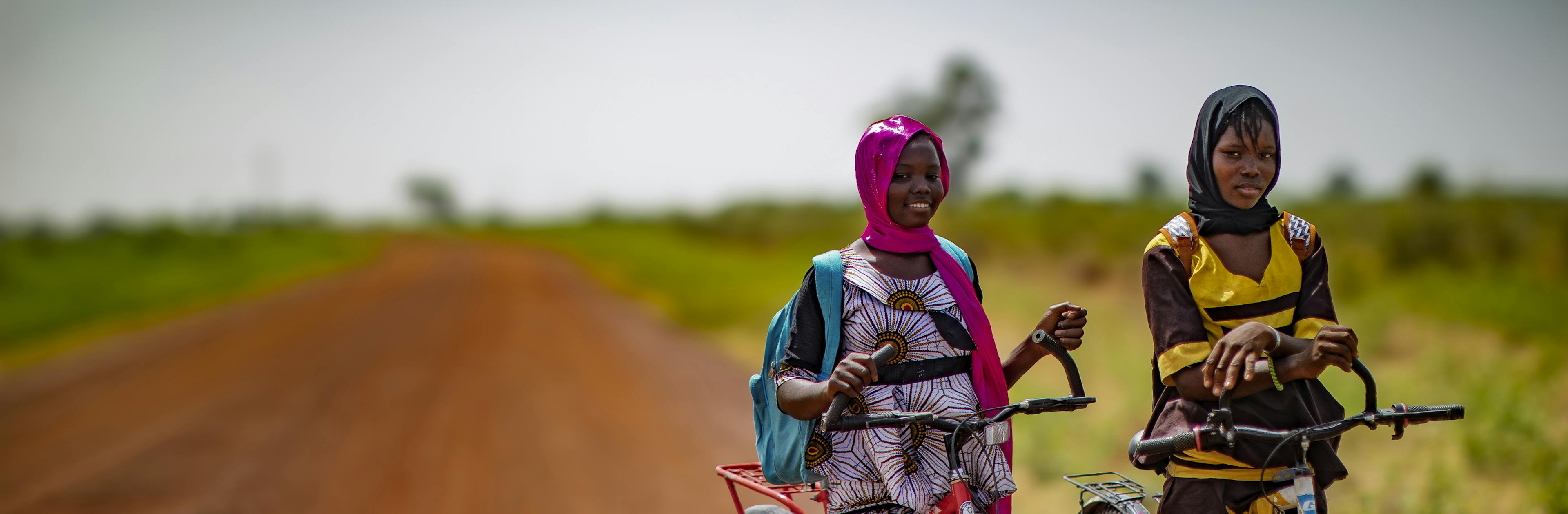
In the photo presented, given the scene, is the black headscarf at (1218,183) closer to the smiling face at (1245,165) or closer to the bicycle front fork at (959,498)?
the smiling face at (1245,165)

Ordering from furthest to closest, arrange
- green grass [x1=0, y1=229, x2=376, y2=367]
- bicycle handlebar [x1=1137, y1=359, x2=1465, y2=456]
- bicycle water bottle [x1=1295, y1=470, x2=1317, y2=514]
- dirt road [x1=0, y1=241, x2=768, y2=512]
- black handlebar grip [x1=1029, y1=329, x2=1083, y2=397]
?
1. green grass [x1=0, y1=229, x2=376, y2=367]
2. dirt road [x1=0, y1=241, x2=768, y2=512]
3. black handlebar grip [x1=1029, y1=329, x2=1083, y2=397]
4. bicycle water bottle [x1=1295, y1=470, x2=1317, y2=514]
5. bicycle handlebar [x1=1137, y1=359, x2=1465, y2=456]

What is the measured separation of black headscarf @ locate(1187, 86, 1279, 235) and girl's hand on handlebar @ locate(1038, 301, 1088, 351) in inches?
13.2

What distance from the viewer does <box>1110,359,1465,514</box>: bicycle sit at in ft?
6.88

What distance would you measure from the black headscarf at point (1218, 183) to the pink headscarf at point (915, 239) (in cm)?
58

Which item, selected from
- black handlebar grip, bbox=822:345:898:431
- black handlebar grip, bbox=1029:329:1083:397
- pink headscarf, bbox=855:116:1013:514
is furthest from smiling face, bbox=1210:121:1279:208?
black handlebar grip, bbox=822:345:898:431

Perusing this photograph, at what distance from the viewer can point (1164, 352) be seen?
2.28 m

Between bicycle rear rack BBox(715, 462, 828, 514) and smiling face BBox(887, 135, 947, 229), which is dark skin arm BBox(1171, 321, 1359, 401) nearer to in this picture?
smiling face BBox(887, 135, 947, 229)

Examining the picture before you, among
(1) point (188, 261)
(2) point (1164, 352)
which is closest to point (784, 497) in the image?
(2) point (1164, 352)

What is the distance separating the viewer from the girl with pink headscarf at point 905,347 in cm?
256

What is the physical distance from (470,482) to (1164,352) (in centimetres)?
704

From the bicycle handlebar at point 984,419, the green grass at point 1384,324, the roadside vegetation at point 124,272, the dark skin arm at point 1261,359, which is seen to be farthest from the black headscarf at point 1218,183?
the roadside vegetation at point 124,272

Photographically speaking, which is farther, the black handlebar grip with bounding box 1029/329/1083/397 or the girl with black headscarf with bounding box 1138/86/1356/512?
the black handlebar grip with bounding box 1029/329/1083/397

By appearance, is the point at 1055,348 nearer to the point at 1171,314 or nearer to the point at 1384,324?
the point at 1171,314

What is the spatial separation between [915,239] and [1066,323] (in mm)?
433
